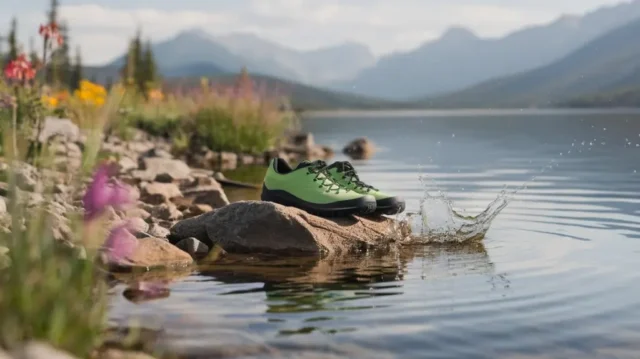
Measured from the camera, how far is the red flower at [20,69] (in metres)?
10.7

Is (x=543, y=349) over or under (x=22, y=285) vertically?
under

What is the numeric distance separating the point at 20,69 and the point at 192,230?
5122 mm

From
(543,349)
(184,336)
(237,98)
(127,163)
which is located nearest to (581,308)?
(543,349)

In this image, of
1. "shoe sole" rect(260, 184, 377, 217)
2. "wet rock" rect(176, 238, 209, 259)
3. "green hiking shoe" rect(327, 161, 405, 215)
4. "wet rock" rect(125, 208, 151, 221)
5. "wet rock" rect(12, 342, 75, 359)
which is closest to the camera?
"wet rock" rect(12, 342, 75, 359)

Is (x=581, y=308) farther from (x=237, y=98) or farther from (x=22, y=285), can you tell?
(x=237, y=98)

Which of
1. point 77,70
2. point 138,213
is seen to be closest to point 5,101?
point 138,213

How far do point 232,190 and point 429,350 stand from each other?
30.5 feet

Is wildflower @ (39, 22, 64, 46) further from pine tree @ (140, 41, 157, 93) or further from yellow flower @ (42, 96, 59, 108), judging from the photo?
pine tree @ (140, 41, 157, 93)

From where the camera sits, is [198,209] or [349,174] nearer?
[349,174]

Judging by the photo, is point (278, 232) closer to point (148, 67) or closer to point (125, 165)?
point (125, 165)

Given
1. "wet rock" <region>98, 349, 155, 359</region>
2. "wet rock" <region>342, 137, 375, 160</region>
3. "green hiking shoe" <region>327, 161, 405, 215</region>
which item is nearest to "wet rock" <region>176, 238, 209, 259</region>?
"green hiking shoe" <region>327, 161, 405, 215</region>

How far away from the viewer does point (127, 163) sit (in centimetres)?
1374

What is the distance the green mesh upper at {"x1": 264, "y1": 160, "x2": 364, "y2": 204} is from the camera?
721 cm

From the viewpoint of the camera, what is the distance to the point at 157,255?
19.5 ft
